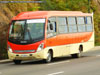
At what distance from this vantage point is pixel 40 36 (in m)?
20.8

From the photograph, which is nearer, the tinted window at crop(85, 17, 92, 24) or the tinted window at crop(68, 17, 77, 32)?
the tinted window at crop(68, 17, 77, 32)

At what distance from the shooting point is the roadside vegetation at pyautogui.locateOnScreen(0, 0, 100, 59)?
92.8ft

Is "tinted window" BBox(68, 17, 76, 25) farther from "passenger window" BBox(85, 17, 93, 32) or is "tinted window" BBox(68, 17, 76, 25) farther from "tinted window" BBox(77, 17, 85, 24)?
"passenger window" BBox(85, 17, 93, 32)

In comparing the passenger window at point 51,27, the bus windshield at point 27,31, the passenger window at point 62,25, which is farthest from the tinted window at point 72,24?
the bus windshield at point 27,31

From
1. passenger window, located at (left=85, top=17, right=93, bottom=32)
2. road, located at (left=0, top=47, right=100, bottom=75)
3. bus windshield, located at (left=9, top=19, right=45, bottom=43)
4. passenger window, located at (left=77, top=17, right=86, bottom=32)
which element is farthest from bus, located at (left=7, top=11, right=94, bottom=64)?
passenger window, located at (left=85, top=17, right=93, bottom=32)

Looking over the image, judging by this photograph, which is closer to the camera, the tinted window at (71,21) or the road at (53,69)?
the road at (53,69)

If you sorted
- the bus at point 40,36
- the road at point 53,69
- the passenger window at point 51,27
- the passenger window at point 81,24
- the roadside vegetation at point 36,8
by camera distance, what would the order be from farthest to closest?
the roadside vegetation at point 36,8, the passenger window at point 81,24, the passenger window at point 51,27, the bus at point 40,36, the road at point 53,69

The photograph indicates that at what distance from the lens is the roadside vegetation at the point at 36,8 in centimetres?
2828

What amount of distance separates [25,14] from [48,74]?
7348 millimetres

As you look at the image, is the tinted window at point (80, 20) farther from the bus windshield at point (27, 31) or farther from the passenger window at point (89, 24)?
the bus windshield at point (27, 31)

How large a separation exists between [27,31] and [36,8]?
13967mm

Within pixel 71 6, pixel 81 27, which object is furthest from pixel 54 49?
pixel 71 6

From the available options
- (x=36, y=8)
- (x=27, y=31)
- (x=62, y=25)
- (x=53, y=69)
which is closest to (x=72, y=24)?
(x=62, y=25)

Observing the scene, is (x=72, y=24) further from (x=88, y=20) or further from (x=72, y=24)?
(x=88, y=20)
